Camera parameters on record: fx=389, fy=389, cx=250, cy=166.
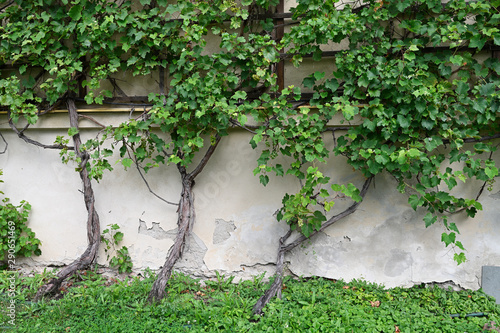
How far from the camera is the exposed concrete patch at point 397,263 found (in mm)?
3537

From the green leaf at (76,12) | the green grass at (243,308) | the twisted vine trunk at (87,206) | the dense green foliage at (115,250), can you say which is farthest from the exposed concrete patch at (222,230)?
the green leaf at (76,12)

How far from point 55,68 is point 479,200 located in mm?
4058

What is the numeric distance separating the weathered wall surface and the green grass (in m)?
0.18

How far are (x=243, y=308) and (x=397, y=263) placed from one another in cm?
148

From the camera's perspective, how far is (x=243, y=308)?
125 inches

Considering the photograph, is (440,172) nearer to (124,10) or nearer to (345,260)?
(345,260)

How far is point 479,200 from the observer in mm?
3449

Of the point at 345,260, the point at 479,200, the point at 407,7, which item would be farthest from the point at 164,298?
the point at 407,7

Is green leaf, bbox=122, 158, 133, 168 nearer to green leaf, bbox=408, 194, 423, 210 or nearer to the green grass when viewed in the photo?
the green grass

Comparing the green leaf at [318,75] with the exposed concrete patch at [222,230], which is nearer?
the green leaf at [318,75]

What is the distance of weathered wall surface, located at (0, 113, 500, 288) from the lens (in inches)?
138

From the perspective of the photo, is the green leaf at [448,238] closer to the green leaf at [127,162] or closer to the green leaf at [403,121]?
the green leaf at [403,121]

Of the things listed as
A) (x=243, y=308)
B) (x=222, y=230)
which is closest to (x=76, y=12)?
(x=222, y=230)

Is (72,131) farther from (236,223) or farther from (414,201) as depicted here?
(414,201)
